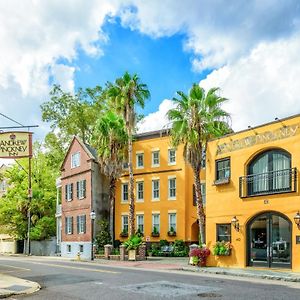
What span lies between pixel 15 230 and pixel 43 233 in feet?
10.6

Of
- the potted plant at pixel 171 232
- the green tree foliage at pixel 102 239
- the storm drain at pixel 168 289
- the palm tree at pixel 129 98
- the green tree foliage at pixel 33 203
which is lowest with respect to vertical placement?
the green tree foliage at pixel 102 239

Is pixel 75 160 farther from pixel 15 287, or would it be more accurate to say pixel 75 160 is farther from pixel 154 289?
pixel 154 289

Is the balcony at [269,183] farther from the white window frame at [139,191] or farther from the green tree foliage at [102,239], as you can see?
the white window frame at [139,191]

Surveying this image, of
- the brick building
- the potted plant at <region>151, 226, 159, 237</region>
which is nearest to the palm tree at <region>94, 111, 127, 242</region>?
the brick building

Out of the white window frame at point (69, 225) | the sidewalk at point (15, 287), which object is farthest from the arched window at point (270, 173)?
the white window frame at point (69, 225)

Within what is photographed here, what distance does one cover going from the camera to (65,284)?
19.0 meters

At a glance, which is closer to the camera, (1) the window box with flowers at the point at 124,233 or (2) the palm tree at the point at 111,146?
(2) the palm tree at the point at 111,146

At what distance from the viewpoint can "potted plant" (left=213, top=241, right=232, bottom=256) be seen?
26.9 meters

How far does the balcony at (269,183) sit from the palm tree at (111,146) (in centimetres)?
1782

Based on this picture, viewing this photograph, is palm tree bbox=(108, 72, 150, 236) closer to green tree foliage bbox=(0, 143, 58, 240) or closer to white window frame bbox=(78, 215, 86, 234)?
white window frame bbox=(78, 215, 86, 234)

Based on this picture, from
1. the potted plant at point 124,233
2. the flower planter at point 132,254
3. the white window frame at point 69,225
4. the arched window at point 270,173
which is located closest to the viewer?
the arched window at point 270,173

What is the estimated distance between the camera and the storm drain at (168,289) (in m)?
15.9

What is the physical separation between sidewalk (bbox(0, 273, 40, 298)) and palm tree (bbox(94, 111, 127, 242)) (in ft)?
75.8

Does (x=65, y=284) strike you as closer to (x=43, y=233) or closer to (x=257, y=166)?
(x=257, y=166)
